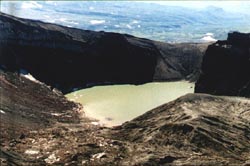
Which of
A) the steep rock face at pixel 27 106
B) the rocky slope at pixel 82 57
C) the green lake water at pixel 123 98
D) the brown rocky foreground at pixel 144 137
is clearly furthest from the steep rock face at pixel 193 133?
→ the rocky slope at pixel 82 57

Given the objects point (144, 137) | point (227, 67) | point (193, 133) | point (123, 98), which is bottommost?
point (123, 98)

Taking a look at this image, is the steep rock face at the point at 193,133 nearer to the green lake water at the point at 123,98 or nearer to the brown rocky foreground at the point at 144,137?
the brown rocky foreground at the point at 144,137

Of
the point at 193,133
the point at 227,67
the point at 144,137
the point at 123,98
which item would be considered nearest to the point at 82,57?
the point at 123,98

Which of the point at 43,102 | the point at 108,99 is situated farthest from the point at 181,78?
the point at 43,102

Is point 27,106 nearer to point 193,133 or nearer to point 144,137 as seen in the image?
point 144,137

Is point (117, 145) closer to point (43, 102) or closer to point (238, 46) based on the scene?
point (43, 102)

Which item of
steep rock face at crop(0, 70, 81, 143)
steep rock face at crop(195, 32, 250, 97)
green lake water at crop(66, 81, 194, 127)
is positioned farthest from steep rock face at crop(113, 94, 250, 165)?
steep rock face at crop(195, 32, 250, 97)
